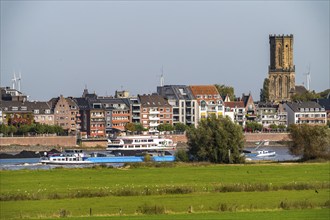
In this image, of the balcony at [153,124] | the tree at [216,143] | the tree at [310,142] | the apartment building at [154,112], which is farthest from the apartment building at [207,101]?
the tree at [216,143]

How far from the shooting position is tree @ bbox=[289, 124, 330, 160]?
75.2 m

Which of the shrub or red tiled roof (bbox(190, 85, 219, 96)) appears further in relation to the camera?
red tiled roof (bbox(190, 85, 219, 96))

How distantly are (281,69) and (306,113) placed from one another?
1211 inches

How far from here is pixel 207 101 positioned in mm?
142625

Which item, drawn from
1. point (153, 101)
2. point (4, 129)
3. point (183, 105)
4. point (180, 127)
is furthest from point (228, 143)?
point (183, 105)

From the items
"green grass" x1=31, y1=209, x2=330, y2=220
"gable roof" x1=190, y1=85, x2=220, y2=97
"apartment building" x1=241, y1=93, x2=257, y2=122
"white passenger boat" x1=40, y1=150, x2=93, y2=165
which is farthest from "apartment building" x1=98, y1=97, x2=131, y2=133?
"green grass" x1=31, y1=209, x2=330, y2=220

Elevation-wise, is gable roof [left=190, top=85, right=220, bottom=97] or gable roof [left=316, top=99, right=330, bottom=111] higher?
gable roof [left=190, top=85, right=220, bottom=97]

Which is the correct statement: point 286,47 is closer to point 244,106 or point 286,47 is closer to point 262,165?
point 244,106

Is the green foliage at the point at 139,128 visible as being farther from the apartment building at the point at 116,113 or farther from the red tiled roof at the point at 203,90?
the red tiled roof at the point at 203,90

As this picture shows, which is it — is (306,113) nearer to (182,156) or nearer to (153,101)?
(153,101)

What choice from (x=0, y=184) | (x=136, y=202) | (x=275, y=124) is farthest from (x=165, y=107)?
(x=136, y=202)

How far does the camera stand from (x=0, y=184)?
53688 mm

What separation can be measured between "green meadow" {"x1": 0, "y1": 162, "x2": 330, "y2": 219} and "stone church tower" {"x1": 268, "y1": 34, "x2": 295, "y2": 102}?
350 ft

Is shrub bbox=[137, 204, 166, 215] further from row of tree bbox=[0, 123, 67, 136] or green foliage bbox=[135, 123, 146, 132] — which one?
green foliage bbox=[135, 123, 146, 132]
